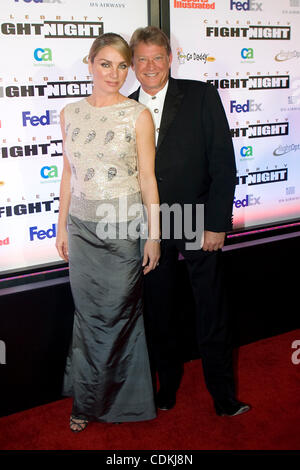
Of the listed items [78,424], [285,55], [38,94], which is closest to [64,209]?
[38,94]

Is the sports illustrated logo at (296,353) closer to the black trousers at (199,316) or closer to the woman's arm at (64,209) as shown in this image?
the black trousers at (199,316)

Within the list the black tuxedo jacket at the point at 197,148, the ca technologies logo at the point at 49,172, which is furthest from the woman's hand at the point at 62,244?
the black tuxedo jacket at the point at 197,148

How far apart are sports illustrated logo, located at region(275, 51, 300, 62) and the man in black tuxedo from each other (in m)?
0.99

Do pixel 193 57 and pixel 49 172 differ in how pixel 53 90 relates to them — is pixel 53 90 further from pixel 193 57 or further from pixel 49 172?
pixel 193 57

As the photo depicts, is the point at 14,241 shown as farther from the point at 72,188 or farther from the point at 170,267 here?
the point at 170,267

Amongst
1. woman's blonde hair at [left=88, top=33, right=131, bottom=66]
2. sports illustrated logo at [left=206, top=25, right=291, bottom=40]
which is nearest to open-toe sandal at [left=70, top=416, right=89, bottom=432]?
woman's blonde hair at [left=88, top=33, right=131, bottom=66]

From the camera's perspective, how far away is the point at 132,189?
7.39 ft

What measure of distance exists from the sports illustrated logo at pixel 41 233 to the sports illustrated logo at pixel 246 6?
152cm

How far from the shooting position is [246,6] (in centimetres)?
295

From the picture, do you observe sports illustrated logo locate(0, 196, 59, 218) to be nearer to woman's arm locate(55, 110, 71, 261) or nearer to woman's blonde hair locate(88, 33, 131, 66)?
woman's arm locate(55, 110, 71, 261)

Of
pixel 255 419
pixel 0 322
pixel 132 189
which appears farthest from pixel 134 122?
pixel 255 419

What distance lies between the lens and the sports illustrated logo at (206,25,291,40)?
289 cm

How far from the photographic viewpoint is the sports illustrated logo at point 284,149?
10.6 feet

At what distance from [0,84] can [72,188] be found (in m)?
0.57
